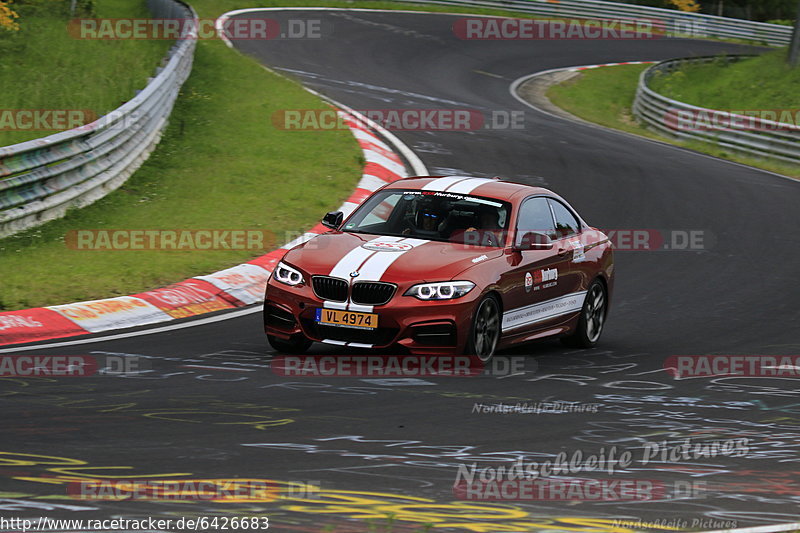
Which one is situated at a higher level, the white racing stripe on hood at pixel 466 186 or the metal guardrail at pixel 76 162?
the white racing stripe on hood at pixel 466 186

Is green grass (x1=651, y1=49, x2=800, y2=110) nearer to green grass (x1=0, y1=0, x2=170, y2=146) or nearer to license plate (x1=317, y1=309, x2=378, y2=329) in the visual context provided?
green grass (x1=0, y1=0, x2=170, y2=146)

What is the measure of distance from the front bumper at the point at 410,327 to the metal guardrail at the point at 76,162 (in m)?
5.25

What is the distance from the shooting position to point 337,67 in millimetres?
30938

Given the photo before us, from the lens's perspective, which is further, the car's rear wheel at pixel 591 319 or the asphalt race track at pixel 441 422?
the car's rear wheel at pixel 591 319

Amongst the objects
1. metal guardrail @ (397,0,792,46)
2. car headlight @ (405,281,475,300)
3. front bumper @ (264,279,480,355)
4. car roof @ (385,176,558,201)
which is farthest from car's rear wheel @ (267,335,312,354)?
metal guardrail @ (397,0,792,46)

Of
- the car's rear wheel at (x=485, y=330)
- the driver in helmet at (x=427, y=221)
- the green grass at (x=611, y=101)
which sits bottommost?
the green grass at (x=611, y=101)

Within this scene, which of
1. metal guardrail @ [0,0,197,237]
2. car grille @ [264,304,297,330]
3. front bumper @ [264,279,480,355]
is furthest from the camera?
metal guardrail @ [0,0,197,237]

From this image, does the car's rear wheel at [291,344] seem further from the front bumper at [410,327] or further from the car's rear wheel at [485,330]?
the car's rear wheel at [485,330]

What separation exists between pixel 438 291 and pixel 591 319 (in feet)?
8.68

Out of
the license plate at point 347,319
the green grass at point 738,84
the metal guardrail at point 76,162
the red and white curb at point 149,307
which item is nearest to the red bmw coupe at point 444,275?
the license plate at point 347,319

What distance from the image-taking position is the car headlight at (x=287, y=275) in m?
9.12

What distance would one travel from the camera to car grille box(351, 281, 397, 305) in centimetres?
880

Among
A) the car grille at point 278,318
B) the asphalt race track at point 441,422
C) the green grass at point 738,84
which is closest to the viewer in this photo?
the asphalt race track at point 441,422

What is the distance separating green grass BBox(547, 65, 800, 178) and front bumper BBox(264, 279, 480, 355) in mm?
16711
